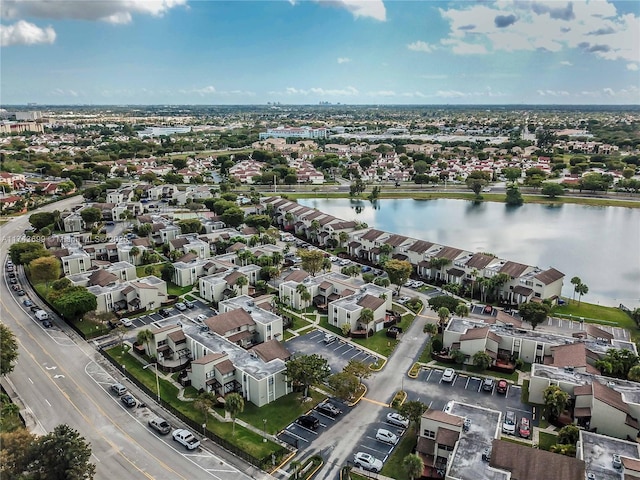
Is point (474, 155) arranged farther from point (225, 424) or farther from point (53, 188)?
point (225, 424)

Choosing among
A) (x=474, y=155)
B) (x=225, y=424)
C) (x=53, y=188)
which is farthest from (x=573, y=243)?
(x=53, y=188)

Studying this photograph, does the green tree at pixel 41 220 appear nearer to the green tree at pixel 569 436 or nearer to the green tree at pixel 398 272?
the green tree at pixel 398 272

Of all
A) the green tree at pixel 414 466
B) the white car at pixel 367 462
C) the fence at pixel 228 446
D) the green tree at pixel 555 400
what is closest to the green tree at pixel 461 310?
the green tree at pixel 555 400

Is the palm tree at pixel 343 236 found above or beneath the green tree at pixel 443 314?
above

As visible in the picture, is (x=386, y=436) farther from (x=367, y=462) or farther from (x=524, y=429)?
(x=524, y=429)

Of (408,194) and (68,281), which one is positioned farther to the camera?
(408,194)
